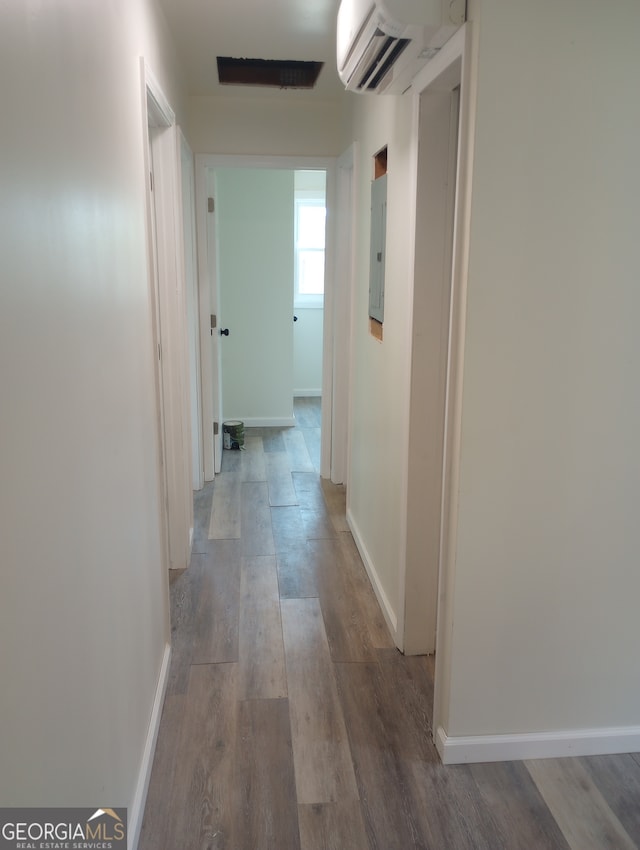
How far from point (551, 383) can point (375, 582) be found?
1562 millimetres

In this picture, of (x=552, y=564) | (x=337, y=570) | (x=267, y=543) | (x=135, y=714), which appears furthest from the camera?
(x=267, y=543)

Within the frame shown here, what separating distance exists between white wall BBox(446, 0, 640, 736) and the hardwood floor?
197 millimetres

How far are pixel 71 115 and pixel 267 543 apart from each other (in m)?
2.77

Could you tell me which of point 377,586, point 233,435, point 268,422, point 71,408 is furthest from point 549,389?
point 268,422

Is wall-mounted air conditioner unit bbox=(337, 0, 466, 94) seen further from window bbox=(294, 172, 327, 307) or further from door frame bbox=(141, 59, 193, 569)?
window bbox=(294, 172, 327, 307)

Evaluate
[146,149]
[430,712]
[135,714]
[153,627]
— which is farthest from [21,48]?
[430,712]

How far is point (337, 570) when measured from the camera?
346 cm

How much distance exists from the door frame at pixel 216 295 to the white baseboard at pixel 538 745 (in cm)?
266

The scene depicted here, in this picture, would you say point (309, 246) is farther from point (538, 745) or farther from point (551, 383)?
point (538, 745)

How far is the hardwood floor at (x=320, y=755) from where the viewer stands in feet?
6.22

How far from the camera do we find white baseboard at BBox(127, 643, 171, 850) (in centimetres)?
179

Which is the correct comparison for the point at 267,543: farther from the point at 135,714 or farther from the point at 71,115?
the point at 71,115

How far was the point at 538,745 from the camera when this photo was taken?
85.7 inches

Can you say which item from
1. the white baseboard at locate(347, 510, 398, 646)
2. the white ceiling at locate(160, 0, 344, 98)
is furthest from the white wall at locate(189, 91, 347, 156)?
the white baseboard at locate(347, 510, 398, 646)
